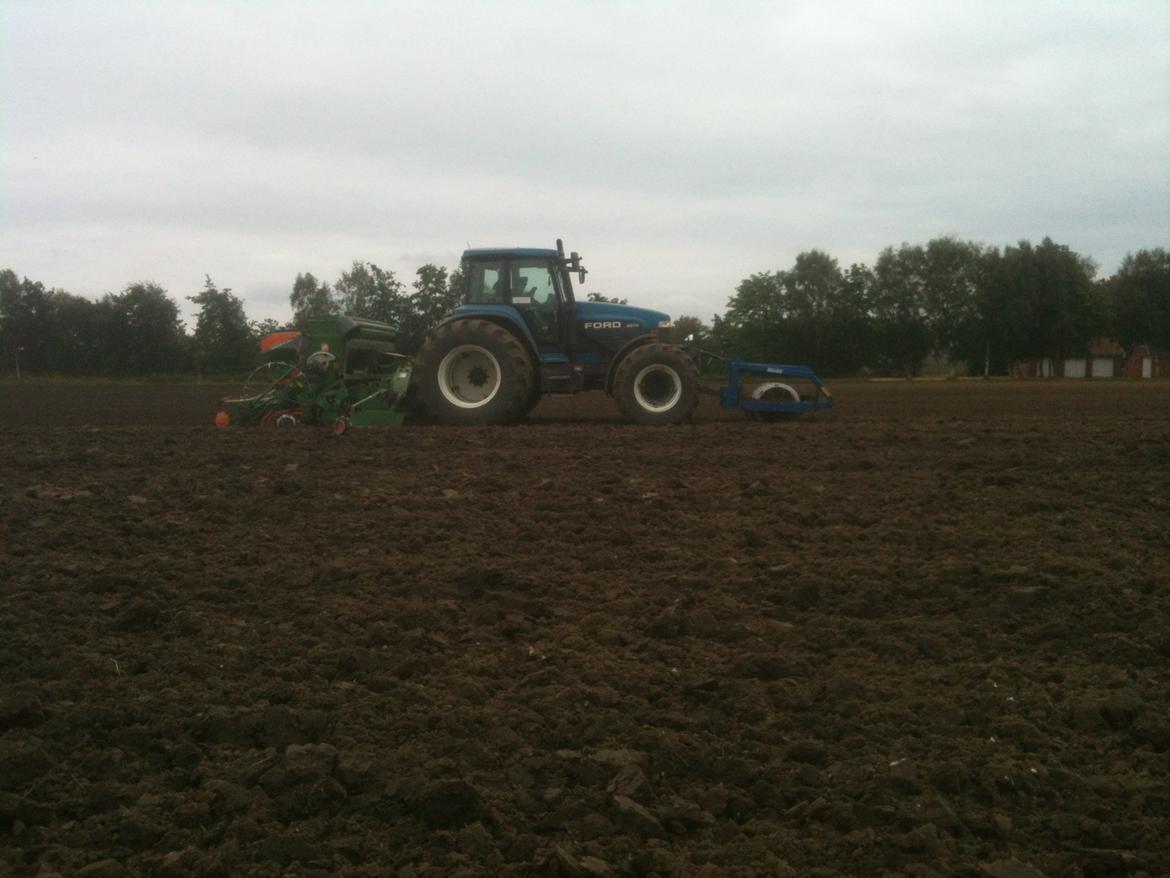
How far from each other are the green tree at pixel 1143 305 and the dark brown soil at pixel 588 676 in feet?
192

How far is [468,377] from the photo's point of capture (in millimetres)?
13648

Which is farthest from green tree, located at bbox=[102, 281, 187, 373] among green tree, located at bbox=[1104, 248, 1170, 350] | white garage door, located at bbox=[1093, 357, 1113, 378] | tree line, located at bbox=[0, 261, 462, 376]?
white garage door, located at bbox=[1093, 357, 1113, 378]

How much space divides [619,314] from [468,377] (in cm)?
199

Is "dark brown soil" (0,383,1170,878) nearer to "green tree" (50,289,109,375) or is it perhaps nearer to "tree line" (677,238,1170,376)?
"green tree" (50,289,109,375)

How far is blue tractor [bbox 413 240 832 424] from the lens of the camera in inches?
521

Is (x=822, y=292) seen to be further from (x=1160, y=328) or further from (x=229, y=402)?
(x=229, y=402)

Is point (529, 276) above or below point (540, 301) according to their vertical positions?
above

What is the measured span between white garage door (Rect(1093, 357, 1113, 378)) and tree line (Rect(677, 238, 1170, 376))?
431 cm

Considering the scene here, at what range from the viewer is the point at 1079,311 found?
57812 millimetres

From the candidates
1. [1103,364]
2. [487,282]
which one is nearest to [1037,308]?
[1103,364]

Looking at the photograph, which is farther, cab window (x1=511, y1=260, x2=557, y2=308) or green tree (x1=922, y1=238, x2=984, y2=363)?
green tree (x1=922, y1=238, x2=984, y2=363)

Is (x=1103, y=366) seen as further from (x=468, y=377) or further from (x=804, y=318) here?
(x=468, y=377)

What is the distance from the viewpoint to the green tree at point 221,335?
3509cm

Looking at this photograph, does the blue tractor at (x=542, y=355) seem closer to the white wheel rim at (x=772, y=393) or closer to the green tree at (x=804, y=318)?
the white wheel rim at (x=772, y=393)
